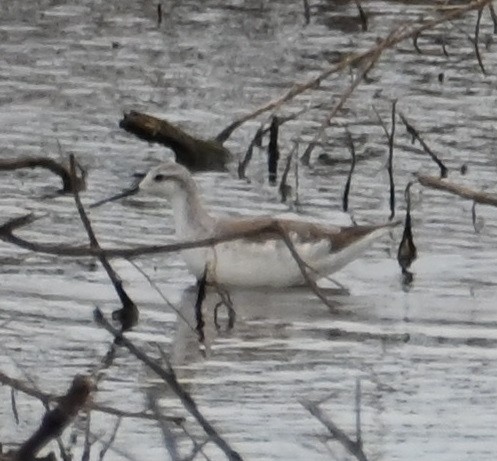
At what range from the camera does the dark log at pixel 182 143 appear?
497 inches

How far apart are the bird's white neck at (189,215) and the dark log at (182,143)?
249 centimetres

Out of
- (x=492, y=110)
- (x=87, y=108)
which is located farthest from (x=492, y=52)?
(x=87, y=108)

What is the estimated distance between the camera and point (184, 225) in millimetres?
9961

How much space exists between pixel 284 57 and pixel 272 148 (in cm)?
458

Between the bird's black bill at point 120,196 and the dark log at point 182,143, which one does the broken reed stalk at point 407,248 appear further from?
the dark log at point 182,143

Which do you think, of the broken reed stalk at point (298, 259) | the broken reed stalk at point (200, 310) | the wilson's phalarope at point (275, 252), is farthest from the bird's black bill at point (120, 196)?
the broken reed stalk at point (298, 259)

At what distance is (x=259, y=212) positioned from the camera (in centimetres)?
1123

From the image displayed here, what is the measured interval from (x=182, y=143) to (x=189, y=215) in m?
2.85

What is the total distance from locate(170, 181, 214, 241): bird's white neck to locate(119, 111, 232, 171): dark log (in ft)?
8.18

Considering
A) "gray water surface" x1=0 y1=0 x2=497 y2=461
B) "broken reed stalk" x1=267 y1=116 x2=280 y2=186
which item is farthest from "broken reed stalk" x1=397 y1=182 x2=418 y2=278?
"broken reed stalk" x1=267 y1=116 x2=280 y2=186

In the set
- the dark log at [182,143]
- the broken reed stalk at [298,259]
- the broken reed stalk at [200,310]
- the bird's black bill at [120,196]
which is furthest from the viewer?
the dark log at [182,143]

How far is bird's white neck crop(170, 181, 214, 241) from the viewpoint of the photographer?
32.4 ft

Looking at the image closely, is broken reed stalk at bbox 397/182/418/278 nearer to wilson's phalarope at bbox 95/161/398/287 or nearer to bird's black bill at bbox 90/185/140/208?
wilson's phalarope at bbox 95/161/398/287

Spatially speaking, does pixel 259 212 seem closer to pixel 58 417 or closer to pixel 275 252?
pixel 275 252
